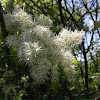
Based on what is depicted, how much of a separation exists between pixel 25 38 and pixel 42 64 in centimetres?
39

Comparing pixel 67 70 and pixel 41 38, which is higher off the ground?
pixel 41 38

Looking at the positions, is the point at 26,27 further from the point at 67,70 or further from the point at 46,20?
the point at 67,70

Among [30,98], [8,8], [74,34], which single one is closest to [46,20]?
[74,34]

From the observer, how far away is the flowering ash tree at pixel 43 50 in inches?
49.4

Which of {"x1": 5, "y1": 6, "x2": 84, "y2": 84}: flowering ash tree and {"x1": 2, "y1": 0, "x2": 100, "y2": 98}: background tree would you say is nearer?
{"x1": 5, "y1": 6, "x2": 84, "y2": 84}: flowering ash tree

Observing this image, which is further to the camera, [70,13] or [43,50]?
[70,13]

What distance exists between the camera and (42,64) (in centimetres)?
127

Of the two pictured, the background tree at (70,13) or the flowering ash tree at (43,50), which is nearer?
the flowering ash tree at (43,50)

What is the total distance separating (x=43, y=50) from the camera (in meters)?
1.33

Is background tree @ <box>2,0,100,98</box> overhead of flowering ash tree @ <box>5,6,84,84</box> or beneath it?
overhead

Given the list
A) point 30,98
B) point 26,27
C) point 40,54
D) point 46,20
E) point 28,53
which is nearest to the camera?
point 28,53

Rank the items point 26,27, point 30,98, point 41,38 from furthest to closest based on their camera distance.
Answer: point 30,98 → point 26,27 → point 41,38

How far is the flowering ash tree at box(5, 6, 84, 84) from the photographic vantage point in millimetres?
1256

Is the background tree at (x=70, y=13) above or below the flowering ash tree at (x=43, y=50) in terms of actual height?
above
